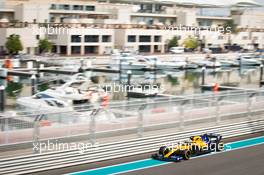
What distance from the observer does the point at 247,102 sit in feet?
49.1

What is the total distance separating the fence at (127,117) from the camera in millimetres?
Result: 10203

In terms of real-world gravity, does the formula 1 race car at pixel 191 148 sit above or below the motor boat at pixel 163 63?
above

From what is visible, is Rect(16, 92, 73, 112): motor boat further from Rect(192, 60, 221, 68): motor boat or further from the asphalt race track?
Rect(192, 60, 221, 68): motor boat

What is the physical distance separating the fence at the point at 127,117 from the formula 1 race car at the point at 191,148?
0.86 metres

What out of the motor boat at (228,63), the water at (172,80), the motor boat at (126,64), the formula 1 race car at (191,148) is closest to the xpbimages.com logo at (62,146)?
the formula 1 race car at (191,148)

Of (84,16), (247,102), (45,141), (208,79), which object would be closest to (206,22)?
(84,16)

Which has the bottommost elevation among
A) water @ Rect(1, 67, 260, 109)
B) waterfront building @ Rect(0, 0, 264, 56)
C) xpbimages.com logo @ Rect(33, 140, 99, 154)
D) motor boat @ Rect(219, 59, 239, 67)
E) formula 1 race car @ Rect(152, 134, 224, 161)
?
water @ Rect(1, 67, 260, 109)

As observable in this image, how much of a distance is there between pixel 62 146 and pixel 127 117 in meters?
1.88

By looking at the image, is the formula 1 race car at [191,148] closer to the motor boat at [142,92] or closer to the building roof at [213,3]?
the motor boat at [142,92]

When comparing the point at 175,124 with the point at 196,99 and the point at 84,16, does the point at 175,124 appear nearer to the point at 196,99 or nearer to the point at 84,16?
the point at 196,99

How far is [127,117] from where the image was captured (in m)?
12.0

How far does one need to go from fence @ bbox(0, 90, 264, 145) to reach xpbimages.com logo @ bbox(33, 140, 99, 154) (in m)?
0.12

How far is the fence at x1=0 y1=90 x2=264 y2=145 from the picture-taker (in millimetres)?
→ 10203

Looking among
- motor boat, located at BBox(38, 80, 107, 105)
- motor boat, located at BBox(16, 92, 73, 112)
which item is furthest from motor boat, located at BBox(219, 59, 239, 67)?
motor boat, located at BBox(16, 92, 73, 112)
